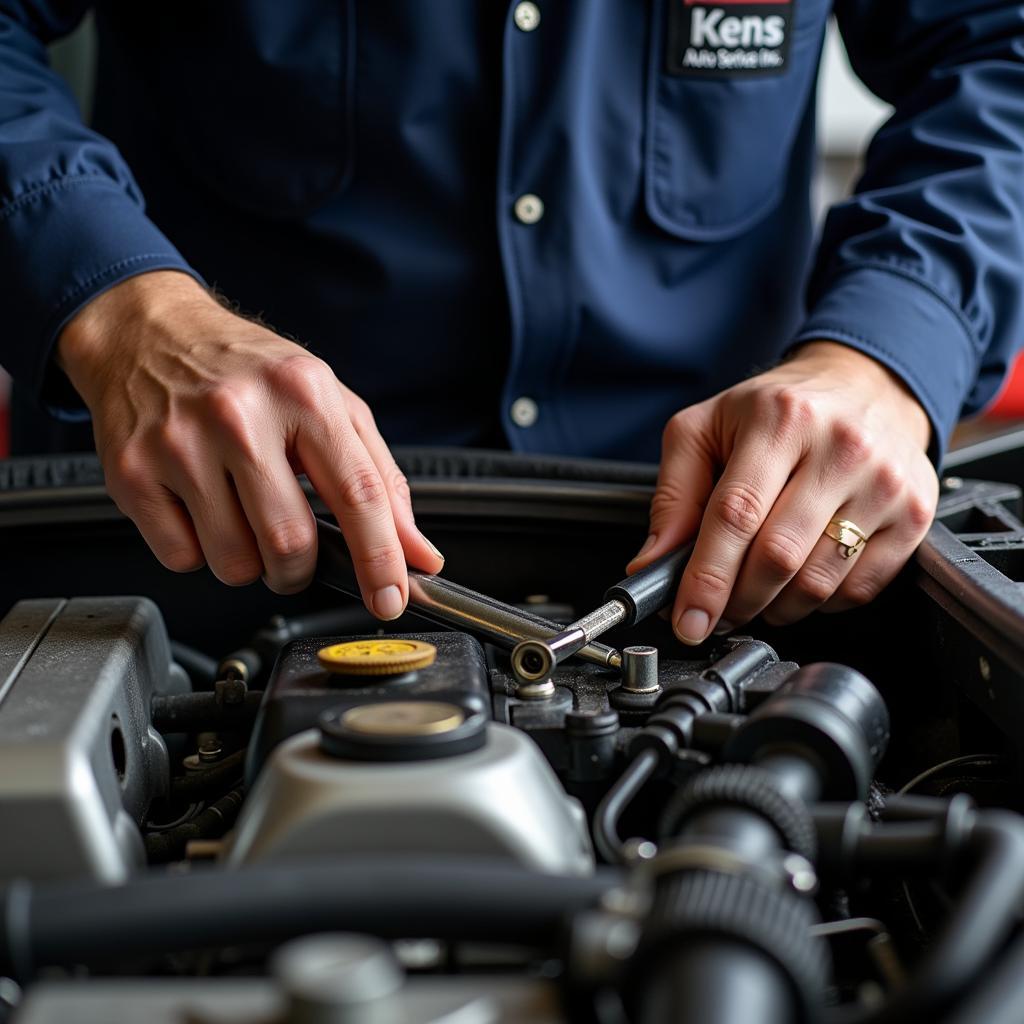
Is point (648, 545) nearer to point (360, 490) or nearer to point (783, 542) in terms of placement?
point (783, 542)

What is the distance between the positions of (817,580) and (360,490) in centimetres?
29

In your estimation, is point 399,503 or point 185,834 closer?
point 185,834

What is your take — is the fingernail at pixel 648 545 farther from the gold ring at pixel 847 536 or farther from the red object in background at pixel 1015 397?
the red object in background at pixel 1015 397

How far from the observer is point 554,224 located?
3.54 ft

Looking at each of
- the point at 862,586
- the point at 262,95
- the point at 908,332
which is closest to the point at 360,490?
the point at 862,586

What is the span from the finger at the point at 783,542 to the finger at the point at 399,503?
187mm

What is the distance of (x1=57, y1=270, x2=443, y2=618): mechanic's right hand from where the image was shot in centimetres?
68

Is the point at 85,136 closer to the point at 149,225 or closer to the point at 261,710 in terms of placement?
the point at 149,225

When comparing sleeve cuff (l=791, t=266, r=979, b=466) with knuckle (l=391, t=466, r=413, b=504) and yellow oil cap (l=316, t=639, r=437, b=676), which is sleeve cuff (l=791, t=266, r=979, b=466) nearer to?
knuckle (l=391, t=466, r=413, b=504)

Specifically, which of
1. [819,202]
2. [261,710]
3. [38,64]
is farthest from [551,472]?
[819,202]

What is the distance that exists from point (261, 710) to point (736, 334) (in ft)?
2.48

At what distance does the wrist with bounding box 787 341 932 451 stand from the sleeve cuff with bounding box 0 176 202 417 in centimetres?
45

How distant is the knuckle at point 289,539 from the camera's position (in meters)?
0.69

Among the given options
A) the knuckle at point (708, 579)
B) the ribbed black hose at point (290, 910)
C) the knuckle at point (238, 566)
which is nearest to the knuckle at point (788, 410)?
the knuckle at point (708, 579)
